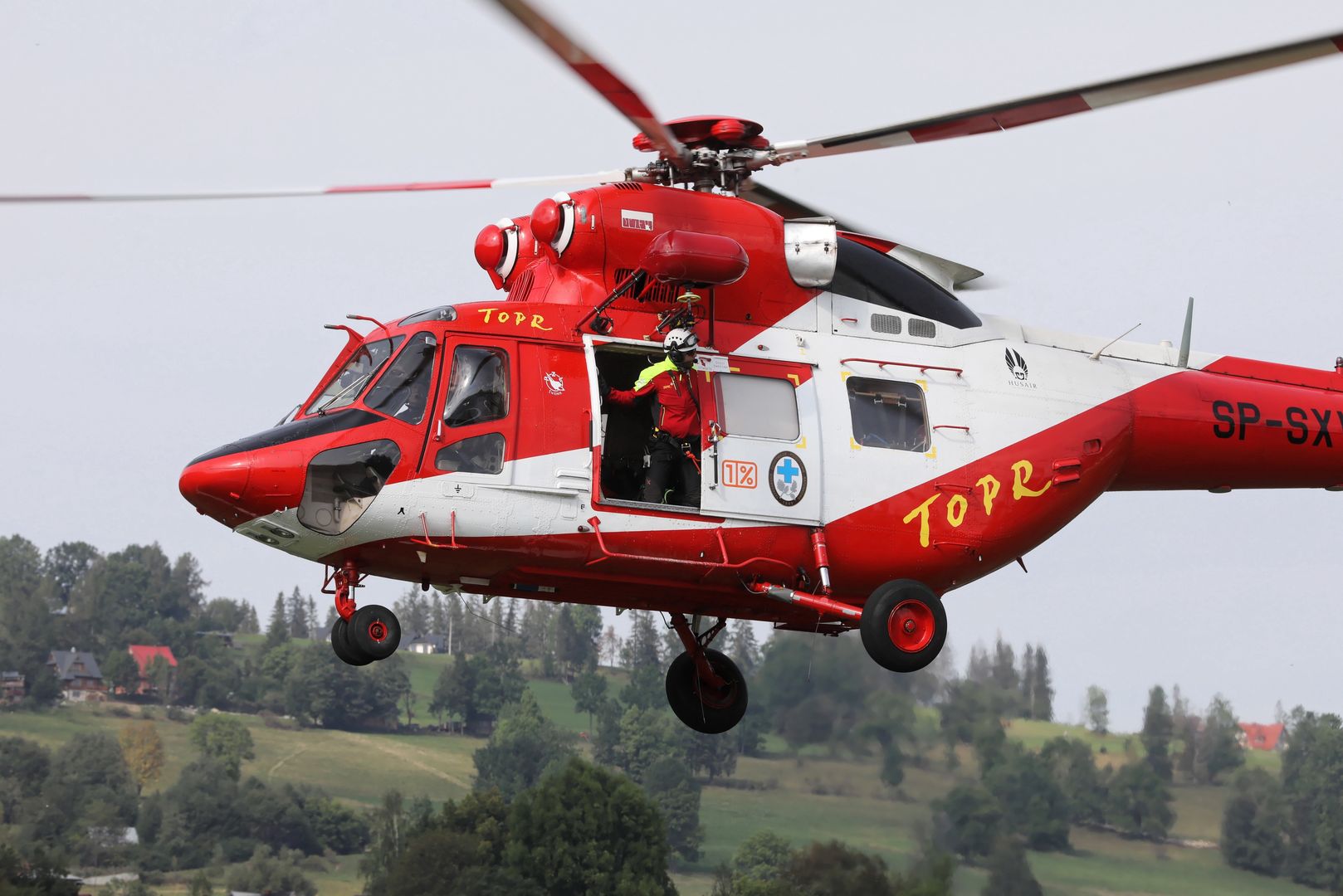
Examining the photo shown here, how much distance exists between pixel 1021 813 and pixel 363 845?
30418mm

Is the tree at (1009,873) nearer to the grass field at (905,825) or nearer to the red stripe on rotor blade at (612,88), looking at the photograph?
the grass field at (905,825)

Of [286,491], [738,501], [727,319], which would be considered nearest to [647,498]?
[738,501]

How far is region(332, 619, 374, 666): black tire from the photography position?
11453mm

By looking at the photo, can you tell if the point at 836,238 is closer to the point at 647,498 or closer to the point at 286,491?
the point at 647,498

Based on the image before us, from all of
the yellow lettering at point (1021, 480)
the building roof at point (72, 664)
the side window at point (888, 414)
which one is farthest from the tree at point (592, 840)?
the building roof at point (72, 664)

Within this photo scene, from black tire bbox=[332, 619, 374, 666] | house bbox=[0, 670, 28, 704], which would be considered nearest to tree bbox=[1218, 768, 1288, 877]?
black tire bbox=[332, 619, 374, 666]

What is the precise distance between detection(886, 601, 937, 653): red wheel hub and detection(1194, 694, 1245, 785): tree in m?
33.2

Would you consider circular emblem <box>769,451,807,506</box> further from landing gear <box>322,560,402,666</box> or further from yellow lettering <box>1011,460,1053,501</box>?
landing gear <box>322,560,402,666</box>

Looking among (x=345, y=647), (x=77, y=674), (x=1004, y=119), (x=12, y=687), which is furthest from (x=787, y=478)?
(x=77, y=674)

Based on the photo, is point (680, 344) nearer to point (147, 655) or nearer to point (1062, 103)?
point (1062, 103)

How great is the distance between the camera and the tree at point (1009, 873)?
34969 millimetres

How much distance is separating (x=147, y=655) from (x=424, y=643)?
17.7 meters

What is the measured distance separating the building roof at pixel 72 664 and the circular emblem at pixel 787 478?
275ft

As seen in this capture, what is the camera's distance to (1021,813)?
37.6 meters
